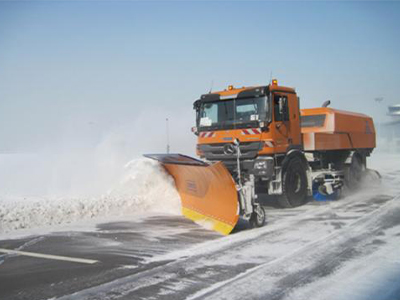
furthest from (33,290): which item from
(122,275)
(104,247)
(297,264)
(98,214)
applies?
(98,214)

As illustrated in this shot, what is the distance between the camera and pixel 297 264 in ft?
15.5

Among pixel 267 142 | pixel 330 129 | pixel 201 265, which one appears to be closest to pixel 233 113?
pixel 267 142

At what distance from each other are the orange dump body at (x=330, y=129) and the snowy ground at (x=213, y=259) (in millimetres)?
2365

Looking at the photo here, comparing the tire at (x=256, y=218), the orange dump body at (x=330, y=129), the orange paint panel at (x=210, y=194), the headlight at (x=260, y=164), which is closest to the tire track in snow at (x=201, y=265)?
the tire at (x=256, y=218)

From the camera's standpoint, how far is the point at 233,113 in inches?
352

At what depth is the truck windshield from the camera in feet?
28.3

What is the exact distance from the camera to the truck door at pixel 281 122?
870 centimetres

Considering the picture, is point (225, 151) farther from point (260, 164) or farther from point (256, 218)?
point (256, 218)

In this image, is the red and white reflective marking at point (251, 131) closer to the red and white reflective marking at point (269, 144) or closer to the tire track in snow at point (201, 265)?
the red and white reflective marking at point (269, 144)

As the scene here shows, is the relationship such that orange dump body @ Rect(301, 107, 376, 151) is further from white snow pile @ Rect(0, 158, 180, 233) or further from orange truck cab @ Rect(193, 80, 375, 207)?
white snow pile @ Rect(0, 158, 180, 233)

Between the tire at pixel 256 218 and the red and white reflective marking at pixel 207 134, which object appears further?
the red and white reflective marking at pixel 207 134

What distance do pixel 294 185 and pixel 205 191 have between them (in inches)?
115

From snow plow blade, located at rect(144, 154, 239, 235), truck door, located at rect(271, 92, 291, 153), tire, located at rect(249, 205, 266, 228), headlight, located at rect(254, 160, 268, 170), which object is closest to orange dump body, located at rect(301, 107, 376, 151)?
truck door, located at rect(271, 92, 291, 153)

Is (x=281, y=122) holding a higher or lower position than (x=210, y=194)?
higher
